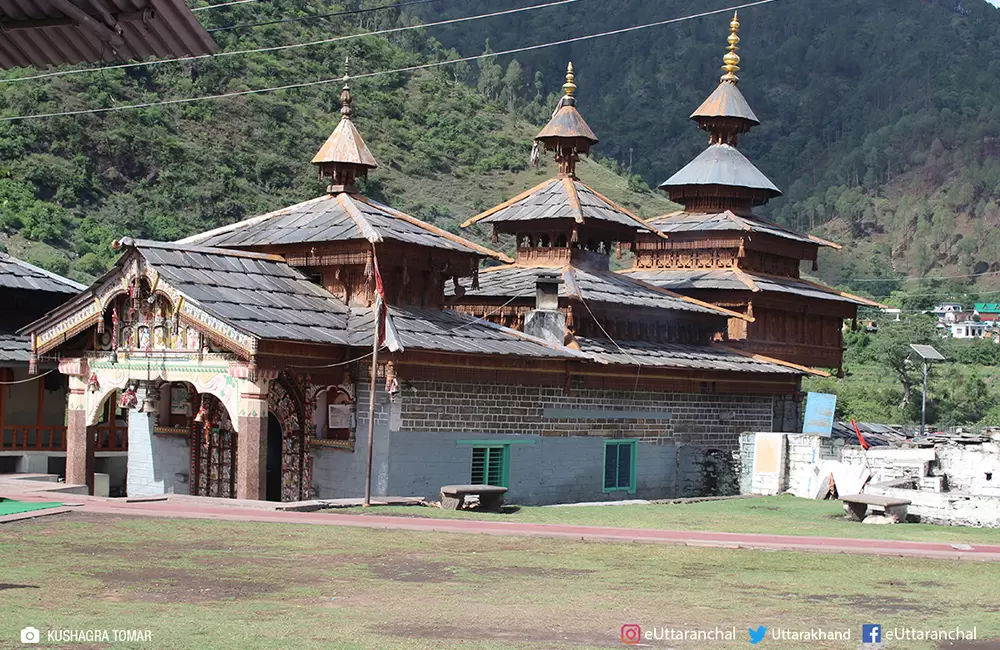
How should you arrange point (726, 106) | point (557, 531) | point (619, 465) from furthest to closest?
1. point (726, 106)
2. point (619, 465)
3. point (557, 531)

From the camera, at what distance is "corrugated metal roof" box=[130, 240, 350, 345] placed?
79.8 ft

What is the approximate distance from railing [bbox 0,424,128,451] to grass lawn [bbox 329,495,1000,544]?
34.9 ft

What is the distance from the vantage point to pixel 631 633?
1111 centimetres

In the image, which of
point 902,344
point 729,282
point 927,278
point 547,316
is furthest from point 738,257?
point 927,278

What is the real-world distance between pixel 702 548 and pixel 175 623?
8.97m

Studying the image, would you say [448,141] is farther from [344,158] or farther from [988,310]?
[344,158]

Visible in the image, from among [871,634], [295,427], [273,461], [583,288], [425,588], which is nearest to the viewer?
[871,634]

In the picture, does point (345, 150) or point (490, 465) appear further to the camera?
point (345, 150)

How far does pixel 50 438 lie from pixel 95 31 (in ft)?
85.9

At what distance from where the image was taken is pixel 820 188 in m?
176

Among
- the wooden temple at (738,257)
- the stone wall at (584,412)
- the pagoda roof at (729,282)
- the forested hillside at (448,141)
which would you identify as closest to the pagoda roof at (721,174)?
the wooden temple at (738,257)

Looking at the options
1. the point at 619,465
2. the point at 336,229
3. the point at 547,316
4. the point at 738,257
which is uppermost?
the point at 738,257

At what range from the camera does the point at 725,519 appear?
24.0 meters

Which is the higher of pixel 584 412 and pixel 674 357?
pixel 674 357
